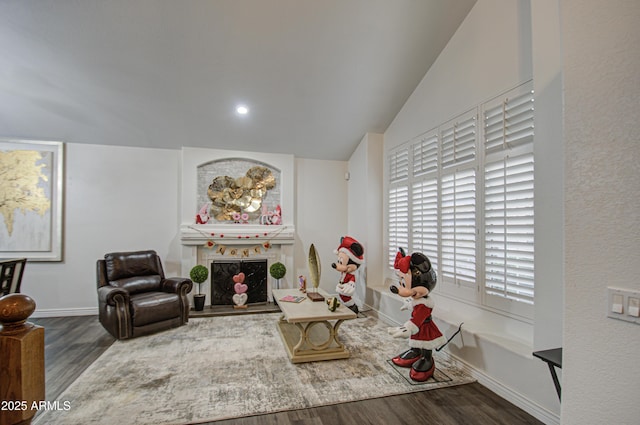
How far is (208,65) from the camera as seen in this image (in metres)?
3.66

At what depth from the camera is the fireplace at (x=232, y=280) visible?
509 centimetres

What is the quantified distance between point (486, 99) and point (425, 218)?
1.46 m

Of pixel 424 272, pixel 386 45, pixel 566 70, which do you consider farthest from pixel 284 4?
pixel 424 272

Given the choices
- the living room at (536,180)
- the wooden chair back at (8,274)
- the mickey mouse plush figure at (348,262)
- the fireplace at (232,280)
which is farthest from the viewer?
the fireplace at (232,280)

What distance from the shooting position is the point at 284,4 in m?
3.11

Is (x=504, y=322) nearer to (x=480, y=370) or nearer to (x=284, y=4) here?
(x=480, y=370)

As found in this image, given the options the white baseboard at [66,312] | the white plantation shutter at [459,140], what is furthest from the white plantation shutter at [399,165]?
the white baseboard at [66,312]

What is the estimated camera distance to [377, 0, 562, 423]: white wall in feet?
7.14

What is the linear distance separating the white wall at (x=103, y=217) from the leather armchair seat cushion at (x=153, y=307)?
113cm

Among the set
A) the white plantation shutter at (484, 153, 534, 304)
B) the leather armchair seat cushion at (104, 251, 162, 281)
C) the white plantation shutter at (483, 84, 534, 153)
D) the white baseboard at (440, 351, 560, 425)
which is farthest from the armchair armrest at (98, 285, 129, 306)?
the white plantation shutter at (483, 84, 534, 153)

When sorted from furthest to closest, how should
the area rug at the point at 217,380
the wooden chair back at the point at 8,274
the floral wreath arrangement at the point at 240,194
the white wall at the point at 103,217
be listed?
the floral wreath arrangement at the point at 240,194, the white wall at the point at 103,217, the wooden chair back at the point at 8,274, the area rug at the point at 217,380

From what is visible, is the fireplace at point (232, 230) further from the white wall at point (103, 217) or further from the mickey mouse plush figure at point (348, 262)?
the mickey mouse plush figure at point (348, 262)

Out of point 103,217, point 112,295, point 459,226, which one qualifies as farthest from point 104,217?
point 459,226

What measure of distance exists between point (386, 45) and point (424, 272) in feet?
8.28
